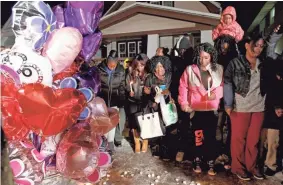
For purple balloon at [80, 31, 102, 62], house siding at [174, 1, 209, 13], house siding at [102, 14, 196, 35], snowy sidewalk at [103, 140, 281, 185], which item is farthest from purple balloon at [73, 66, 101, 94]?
house siding at [174, 1, 209, 13]

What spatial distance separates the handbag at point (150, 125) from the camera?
451 centimetres

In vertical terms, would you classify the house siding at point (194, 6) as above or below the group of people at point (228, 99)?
above

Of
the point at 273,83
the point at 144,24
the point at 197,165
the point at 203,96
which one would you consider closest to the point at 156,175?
the point at 197,165

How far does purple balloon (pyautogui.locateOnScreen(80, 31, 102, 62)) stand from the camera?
3.45m

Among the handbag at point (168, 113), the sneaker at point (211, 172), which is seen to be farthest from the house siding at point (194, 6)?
the sneaker at point (211, 172)

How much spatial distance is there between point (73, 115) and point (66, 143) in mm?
407

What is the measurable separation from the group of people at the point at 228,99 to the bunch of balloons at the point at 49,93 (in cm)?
138

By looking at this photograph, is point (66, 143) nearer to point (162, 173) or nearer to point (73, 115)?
point (73, 115)

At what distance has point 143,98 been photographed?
4.76 meters

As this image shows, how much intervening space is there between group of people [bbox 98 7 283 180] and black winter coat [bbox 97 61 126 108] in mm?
387

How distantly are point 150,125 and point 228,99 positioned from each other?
A: 4.67ft

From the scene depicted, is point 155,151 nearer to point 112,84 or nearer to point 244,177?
point 112,84

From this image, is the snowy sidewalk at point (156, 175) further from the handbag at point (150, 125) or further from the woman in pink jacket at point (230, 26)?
the woman in pink jacket at point (230, 26)

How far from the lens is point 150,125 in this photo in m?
4.52
